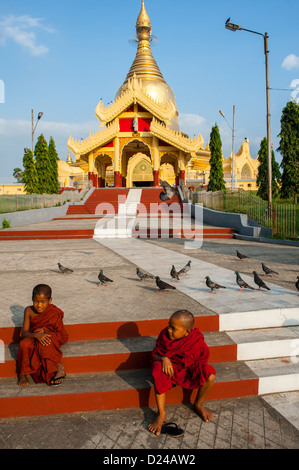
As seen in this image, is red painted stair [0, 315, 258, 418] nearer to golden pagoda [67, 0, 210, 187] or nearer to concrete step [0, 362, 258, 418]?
concrete step [0, 362, 258, 418]

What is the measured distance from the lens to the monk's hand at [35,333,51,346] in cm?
312

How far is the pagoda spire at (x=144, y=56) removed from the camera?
37.2 m

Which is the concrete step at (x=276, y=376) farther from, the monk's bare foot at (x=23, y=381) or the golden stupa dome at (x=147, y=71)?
the golden stupa dome at (x=147, y=71)

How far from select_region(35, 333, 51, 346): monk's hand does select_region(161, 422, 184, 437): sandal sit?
4.18ft

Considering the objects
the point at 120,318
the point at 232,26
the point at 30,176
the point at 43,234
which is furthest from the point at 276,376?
the point at 30,176

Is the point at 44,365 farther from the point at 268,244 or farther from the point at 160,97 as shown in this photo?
the point at 160,97

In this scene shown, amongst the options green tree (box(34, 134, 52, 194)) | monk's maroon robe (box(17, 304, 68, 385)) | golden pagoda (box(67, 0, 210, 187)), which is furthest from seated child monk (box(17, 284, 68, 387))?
golden pagoda (box(67, 0, 210, 187))

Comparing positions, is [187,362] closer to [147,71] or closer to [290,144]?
[290,144]

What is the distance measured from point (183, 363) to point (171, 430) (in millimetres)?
518

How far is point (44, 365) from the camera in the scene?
313 cm

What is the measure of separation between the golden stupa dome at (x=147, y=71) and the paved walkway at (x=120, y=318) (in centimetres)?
3003
